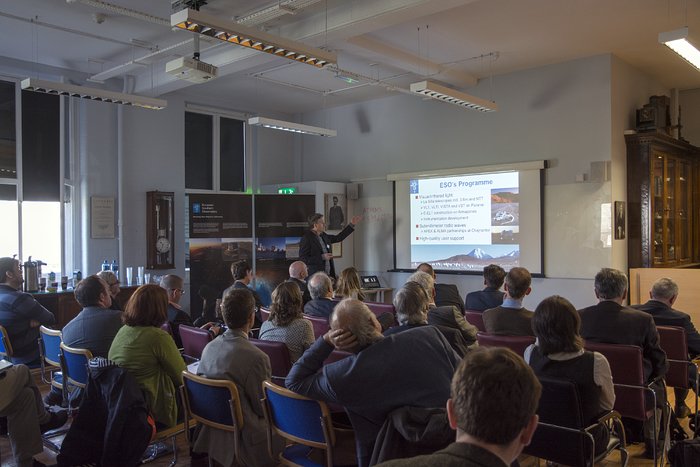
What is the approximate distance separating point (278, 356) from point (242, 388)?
417 mm

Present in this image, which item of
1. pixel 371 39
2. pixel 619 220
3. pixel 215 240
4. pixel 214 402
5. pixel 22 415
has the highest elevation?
pixel 371 39

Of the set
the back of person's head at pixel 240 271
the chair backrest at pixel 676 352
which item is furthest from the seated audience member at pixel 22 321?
the chair backrest at pixel 676 352

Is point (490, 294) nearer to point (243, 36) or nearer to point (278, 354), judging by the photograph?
point (278, 354)

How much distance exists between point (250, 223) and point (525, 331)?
5.41 metres

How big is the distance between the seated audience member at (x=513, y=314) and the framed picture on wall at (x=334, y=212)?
537cm

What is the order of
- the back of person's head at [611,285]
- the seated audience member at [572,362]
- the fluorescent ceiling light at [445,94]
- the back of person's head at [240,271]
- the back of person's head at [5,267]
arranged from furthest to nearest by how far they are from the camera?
the fluorescent ceiling light at [445,94] < the back of person's head at [240,271] < the back of person's head at [5,267] < the back of person's head at [611,285] < the seated audience member at [572,362]

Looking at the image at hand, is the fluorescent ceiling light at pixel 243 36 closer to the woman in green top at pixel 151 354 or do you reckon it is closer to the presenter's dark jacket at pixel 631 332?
the woman in green top at pixel 151 354

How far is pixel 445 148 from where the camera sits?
27.0 ft

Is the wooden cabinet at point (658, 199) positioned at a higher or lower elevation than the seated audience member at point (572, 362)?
higher

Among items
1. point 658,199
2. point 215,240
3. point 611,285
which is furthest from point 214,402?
point 658,199

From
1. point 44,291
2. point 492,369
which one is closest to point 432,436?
point 492,369

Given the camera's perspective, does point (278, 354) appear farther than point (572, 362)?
Yes

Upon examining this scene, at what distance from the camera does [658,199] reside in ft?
24.3

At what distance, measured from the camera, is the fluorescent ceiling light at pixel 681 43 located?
14.1 feet
